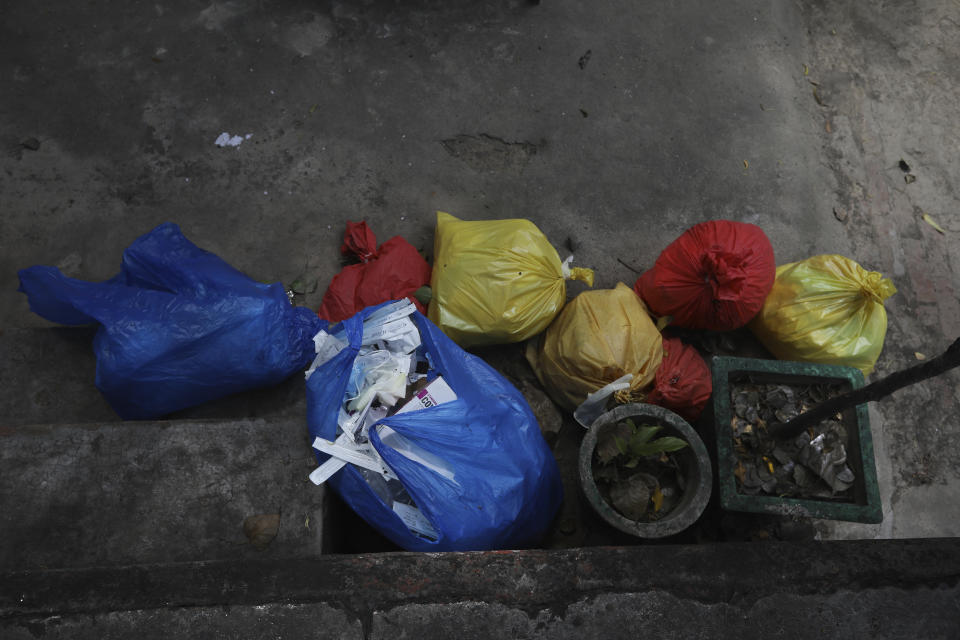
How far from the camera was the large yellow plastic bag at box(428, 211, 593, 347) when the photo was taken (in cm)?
207

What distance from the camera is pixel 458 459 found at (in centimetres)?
164

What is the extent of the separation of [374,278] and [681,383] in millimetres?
1149

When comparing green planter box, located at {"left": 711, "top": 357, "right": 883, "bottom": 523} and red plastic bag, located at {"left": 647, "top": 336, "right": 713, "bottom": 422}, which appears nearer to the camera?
green planter box, located at {"left": 711, "top": 357, "right": 883, "bottom": 523}

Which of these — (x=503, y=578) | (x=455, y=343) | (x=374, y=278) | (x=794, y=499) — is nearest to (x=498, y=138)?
(x=374, y=278)

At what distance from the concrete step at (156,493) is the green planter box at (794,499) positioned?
1.21 meters

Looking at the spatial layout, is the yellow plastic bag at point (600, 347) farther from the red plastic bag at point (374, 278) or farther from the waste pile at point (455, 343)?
the red plastic bag at point (374, 278)

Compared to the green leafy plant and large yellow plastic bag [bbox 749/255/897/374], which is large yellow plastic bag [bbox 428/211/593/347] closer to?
the green leafy plant

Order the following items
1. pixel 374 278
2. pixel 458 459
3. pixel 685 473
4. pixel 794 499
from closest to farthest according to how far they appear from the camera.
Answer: pixel 458 459, pixel 794 499, pixel 685 473, pixel 374 278

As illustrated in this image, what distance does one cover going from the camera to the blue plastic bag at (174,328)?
181cm

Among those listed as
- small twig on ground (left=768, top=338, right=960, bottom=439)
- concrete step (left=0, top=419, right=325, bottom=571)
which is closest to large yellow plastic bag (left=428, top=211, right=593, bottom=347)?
concrete step (left=0, top=419, right=325, bottom=571)

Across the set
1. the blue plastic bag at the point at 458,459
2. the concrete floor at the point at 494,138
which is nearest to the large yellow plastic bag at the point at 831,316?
the concrete floor at the point at 494,138

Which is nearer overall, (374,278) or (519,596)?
(519,596)

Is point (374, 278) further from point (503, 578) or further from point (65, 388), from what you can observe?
point (503, 578)

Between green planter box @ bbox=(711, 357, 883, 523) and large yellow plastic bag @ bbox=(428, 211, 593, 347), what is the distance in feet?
1.97
